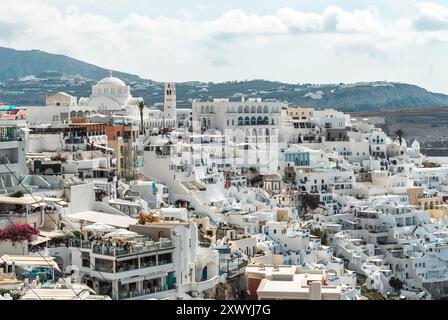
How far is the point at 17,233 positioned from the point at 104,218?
6.47ft

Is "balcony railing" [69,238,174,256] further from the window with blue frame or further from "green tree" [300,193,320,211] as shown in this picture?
the window with blue frame

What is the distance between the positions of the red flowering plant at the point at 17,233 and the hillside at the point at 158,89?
2183cm

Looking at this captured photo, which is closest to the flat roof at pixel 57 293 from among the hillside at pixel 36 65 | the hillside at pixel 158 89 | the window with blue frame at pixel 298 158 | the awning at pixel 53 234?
the awning at pixel 53 234

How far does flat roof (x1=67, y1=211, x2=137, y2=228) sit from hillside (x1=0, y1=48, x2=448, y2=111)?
20.0 metres

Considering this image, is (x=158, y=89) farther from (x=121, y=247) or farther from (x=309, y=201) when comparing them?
(x=121, y=247)

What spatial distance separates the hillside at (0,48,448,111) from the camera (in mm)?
37000

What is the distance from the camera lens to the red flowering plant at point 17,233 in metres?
8.62

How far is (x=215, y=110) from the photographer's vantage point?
77.6 ft

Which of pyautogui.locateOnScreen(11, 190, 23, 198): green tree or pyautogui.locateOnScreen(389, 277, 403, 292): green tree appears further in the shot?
pyautogui.locateOnScreen(389, 277, 403, 292): green tree

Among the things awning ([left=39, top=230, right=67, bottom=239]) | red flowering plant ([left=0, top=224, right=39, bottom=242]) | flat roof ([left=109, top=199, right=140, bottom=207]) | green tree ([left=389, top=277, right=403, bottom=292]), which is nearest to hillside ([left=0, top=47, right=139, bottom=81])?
green tree ([left=389, top=277, right=403, bottom=292])

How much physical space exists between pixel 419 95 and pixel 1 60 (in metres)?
42.6

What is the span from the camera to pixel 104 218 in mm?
A: 10531
